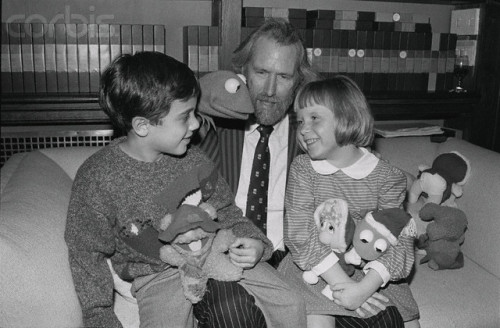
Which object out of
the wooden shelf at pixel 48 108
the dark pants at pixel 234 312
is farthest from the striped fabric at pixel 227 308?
the wooden shelf at pixel 48 108

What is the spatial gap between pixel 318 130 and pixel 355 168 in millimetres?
161

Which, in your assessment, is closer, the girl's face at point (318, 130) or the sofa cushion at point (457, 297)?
the girl's face at point (318, 130)

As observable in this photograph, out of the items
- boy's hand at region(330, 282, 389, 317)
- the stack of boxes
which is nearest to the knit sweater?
boy's hand at region(330, 282, 389, 317)

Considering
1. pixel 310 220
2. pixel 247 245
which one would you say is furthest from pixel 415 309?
pixel 247 245

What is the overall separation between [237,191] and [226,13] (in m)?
0.85

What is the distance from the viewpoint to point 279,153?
1875 mm

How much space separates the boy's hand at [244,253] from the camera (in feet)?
4.80

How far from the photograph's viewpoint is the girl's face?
154cm

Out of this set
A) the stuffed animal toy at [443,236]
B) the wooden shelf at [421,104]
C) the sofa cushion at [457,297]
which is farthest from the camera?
the wooden shelf at [421,104]

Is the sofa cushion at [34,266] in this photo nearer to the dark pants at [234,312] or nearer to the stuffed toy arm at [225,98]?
the dark pants at [234,312]

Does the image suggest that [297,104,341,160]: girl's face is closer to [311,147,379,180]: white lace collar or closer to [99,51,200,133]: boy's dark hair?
[311,147,379,180]: white lace collar

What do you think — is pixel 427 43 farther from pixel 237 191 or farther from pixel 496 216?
pixel 237 191

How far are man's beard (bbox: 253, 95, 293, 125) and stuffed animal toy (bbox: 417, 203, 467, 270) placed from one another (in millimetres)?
621

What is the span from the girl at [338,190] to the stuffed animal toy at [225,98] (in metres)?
0.19
